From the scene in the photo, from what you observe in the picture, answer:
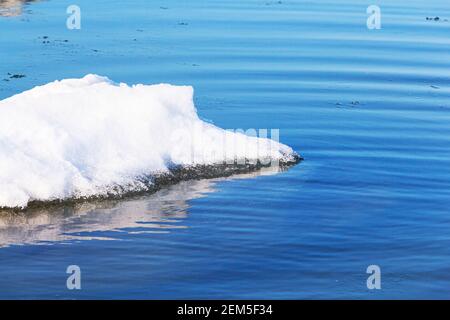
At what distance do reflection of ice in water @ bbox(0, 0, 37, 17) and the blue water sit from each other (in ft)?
0.93

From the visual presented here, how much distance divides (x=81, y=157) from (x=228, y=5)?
528 inches

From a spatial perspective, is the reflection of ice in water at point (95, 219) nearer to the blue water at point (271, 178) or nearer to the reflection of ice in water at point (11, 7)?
the blue water at point (271, 178)

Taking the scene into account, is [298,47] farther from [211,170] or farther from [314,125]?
[211,170]

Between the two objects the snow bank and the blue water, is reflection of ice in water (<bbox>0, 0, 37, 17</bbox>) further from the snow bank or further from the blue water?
the snow bank

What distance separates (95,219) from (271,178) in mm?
2171

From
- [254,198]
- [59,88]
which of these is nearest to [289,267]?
[254,198]

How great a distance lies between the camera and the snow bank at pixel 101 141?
10.3 meters

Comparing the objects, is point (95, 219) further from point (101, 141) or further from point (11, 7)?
point (11, 7)

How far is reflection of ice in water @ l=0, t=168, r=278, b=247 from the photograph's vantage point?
9625mm

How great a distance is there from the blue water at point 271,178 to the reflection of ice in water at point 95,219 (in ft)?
0.06

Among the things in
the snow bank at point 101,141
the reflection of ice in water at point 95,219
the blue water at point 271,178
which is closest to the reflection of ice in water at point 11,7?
the blue water at point 271,178

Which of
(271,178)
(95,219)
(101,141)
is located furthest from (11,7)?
(95,219)

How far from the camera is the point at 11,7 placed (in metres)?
22.3

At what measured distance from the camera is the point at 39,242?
9.45 metres
